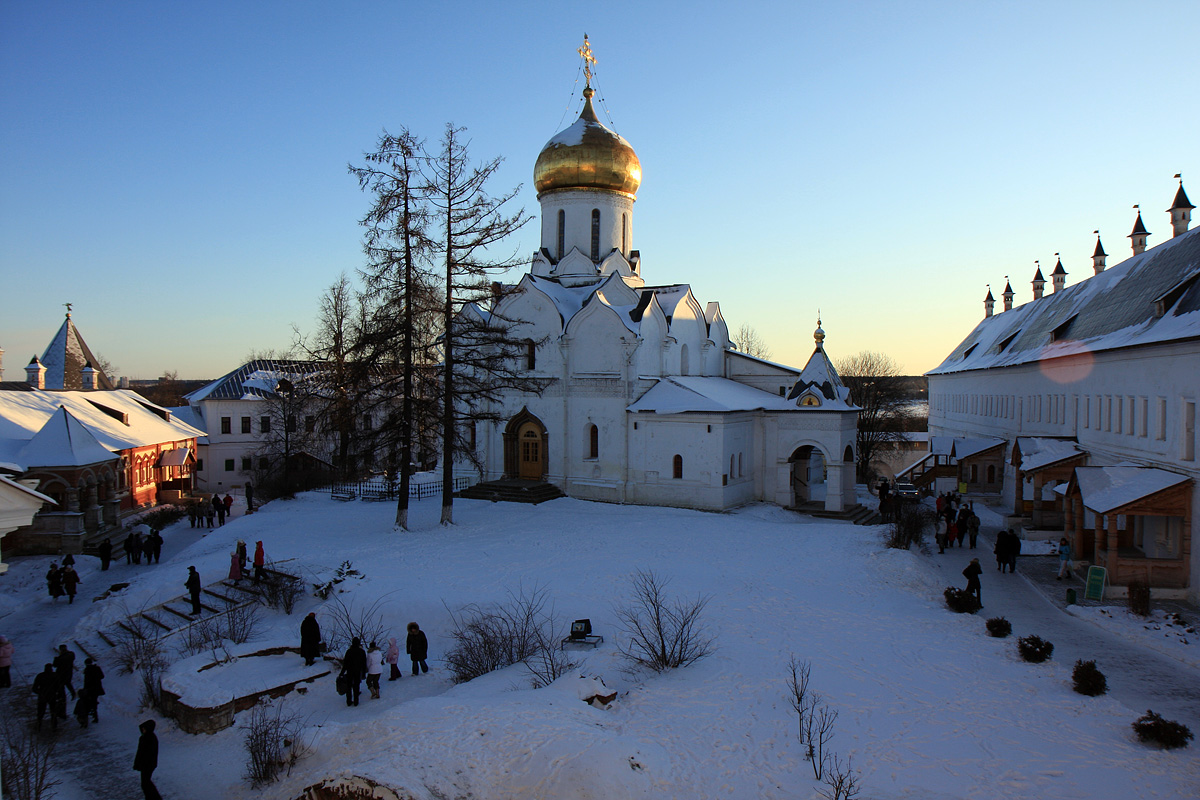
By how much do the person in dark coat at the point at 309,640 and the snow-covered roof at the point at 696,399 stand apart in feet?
48.5

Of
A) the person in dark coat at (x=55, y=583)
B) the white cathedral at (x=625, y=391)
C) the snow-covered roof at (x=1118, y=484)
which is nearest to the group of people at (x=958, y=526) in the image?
the snow-covered roof at (x=1118, y=484)

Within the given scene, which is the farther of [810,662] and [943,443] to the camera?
[943,443]

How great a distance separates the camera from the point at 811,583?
1680 cm

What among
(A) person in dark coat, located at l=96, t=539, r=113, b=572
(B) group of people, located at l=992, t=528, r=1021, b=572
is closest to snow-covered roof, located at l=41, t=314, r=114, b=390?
(A) person in dark coat, located at l=96, t=539, r=113, b=572

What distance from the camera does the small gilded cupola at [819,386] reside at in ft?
86.2

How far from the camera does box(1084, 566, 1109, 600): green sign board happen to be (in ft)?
51.4

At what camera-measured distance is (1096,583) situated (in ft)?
51.6

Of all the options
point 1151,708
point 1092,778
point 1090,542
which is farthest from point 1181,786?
point 1090,542

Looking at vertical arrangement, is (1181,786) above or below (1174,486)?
below

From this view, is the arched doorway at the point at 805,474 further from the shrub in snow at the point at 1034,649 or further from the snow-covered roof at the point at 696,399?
the shrub in snow at the point at 1034,649

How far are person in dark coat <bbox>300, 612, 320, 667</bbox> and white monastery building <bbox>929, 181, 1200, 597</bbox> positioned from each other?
15.7 metres

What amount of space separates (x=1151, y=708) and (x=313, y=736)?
11587mm

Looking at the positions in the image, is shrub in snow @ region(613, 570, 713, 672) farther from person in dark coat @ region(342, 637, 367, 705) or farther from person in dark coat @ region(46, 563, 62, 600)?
person in dark coat @ region(46, 563, 62, 600)

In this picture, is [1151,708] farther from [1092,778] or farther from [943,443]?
[943,443]
